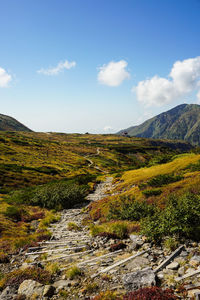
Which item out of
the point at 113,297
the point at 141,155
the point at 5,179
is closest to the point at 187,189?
the point at 113,297

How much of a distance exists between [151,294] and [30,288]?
17.1 ft

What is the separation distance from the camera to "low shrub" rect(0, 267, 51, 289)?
323 inches

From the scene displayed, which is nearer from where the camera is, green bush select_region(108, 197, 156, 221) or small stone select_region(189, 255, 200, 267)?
small stone select_region(189, 255, 200, 267)

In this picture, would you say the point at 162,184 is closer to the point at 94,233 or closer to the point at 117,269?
the point at 94,233

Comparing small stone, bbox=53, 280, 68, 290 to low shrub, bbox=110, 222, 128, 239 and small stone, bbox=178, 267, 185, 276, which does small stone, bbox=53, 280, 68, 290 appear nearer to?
small stone, bbox=178, 267, 185, 276

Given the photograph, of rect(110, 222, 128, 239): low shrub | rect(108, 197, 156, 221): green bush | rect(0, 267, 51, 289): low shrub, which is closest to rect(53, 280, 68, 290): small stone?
rect(0, 267, 51, 289): low shrub

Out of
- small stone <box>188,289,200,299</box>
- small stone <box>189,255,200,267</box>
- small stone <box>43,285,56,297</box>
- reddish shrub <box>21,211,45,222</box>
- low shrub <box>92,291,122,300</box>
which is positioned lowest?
reddish shrub <box>21,211,45,222</box>

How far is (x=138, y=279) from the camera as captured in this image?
697 cm

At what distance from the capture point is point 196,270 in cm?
681

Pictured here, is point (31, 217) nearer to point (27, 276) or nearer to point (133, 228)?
point (133, 228)

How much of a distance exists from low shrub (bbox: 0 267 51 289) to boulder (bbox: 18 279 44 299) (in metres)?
0.34

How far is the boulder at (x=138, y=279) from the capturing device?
667 centimetres

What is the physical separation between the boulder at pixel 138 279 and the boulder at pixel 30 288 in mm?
3630

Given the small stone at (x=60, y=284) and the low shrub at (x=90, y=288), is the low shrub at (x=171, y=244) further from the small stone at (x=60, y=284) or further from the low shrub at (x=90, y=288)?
the small stone at (x=60, y=284)
